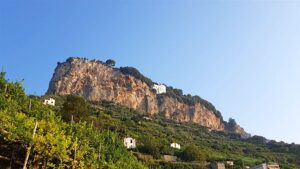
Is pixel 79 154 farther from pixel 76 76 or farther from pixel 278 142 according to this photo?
pixel 76 76

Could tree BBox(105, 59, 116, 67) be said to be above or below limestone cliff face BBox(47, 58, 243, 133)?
above

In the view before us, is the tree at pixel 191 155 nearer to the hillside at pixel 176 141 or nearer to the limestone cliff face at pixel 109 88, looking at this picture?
the hillside at pixel 176 141

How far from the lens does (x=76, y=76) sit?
116 metres

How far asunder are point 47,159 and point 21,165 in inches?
38.5

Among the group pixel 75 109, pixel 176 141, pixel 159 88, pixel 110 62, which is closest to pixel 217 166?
pixel 75 109

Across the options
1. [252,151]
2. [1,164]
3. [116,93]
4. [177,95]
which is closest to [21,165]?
[1,164]

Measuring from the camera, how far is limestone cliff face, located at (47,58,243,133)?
113262 millimetres

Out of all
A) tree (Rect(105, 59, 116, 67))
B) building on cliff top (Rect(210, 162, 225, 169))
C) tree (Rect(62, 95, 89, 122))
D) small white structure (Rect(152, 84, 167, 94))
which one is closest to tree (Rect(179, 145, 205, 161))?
building on cliff top (Rect(210, 162, 225, 169))

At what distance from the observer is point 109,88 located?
11438cm

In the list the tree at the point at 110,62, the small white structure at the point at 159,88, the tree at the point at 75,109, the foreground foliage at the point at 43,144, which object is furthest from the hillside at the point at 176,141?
the tree at the point at 110,62

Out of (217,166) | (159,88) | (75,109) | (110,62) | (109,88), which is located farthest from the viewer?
(159,88)

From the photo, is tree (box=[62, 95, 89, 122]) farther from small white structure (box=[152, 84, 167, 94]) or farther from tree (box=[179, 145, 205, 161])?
small white structure (box=[152, 84, 167, 94])

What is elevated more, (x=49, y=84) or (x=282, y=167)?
(x=49, y=84)

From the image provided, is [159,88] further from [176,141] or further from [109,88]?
[176,141]
